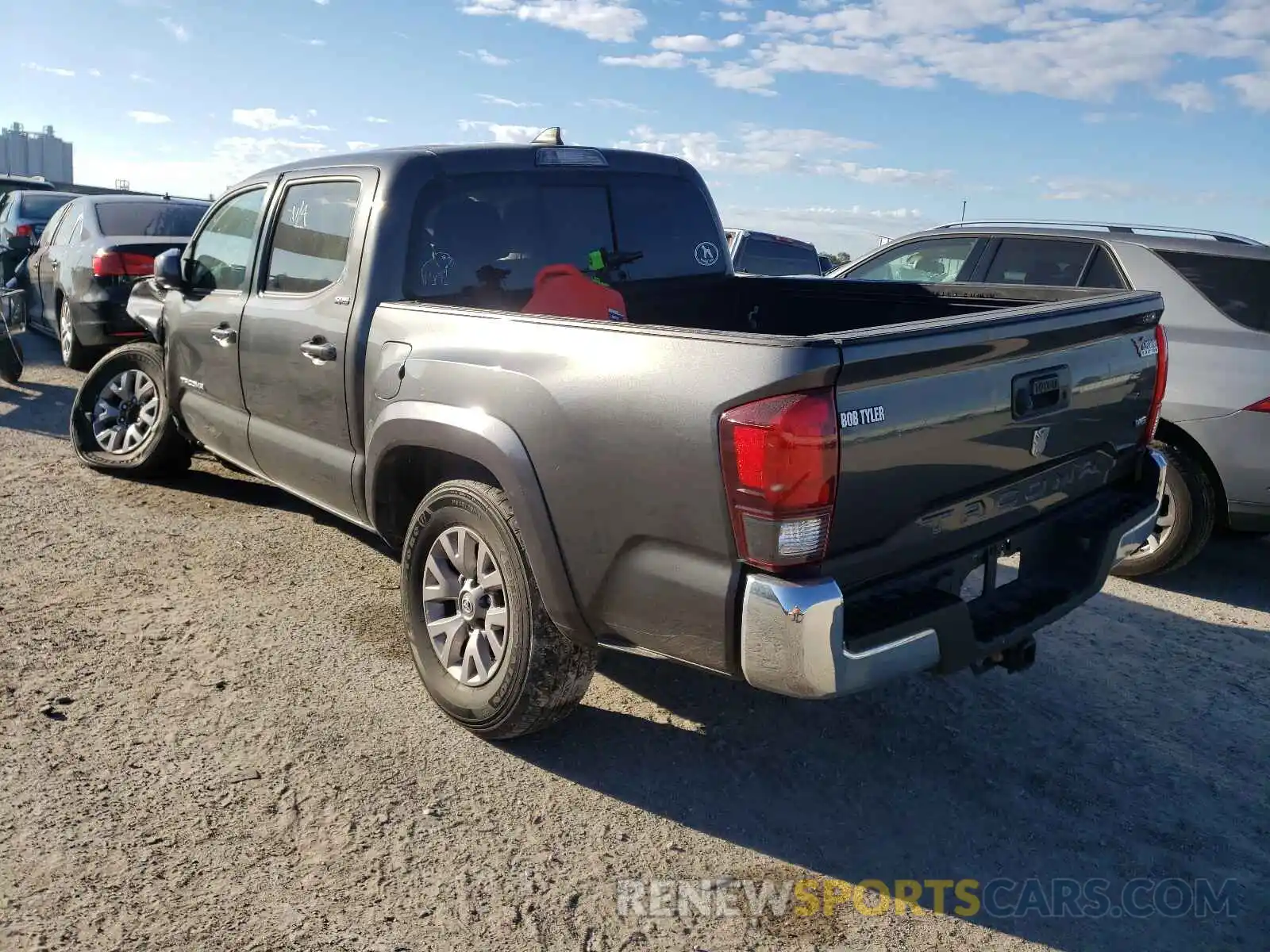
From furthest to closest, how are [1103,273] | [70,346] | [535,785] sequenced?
[70,346]
[1103,273]
[535,785]

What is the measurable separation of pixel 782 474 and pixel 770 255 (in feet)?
38.9

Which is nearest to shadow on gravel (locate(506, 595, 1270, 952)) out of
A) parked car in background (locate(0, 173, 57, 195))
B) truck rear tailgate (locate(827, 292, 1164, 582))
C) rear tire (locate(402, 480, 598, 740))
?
rear tire (locate(402, 480, 598, 740))

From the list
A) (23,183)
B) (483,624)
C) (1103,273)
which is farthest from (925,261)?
(23,183)

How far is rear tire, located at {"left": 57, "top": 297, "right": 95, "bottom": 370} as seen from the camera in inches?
359

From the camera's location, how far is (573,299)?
13.0 ft

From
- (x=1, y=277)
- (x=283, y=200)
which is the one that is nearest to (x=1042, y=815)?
(x=283, y=200)

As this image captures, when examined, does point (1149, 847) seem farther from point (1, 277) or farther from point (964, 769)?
point (1, 277)

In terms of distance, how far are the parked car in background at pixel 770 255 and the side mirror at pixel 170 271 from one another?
8.58 m

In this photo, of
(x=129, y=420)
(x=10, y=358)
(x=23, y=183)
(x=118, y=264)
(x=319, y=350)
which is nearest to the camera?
(x=319, y=350)

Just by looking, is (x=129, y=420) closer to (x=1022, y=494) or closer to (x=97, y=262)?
(x=97, y=262)

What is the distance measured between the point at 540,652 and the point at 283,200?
2648 millimetres

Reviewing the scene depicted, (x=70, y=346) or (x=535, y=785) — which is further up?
(x=70, y=346)

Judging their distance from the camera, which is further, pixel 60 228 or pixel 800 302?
pixel 60 228

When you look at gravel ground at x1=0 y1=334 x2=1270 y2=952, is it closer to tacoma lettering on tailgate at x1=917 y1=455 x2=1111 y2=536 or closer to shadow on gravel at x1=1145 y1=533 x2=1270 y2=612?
shadow on gravel at x1=1145 y1=533 x2=1270 y2=612
